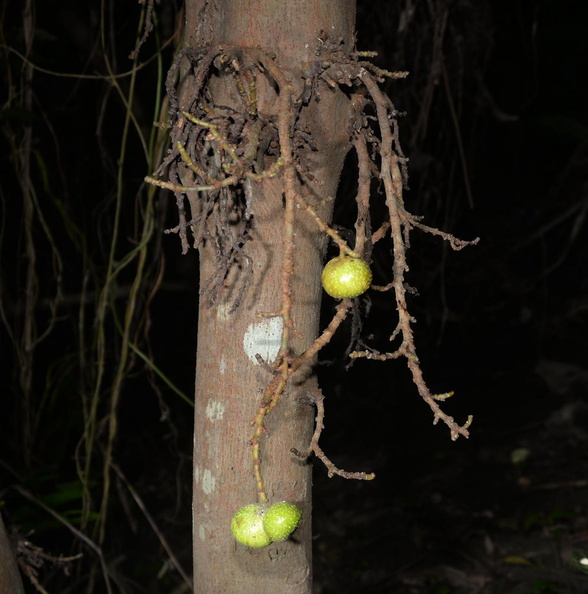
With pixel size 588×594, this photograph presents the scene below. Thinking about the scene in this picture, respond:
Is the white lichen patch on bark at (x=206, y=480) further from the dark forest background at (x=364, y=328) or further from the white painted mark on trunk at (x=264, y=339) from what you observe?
the dark forest background at (x=364, y=328)

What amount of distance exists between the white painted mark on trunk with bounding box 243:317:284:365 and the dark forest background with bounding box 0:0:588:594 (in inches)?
25.7

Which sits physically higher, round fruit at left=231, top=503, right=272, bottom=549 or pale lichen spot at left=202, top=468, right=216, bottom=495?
round fruit at left=231, top=503, right=272, bottom=549

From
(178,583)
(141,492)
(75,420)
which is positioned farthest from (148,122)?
(178,583)

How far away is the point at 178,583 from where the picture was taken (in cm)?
287

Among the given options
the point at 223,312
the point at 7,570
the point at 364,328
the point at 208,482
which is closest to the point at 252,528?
the point at 208,482

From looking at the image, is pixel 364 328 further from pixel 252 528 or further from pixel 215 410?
pixel 252 528

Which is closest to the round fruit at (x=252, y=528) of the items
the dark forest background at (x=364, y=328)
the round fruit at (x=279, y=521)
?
the round fruit at (x=279, y=521)

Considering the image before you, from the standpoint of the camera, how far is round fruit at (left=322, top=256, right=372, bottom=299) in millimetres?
900

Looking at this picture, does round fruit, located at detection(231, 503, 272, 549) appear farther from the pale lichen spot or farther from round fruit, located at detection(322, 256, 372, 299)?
round fruit, located at detection(322, 256, 372, 299)

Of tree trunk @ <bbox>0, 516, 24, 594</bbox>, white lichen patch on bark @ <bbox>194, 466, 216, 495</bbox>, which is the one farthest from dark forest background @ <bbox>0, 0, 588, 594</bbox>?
white lichen patch on bark @ <bbox>194, 466, 216, 495</bbox>

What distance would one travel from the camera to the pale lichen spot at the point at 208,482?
1.22 meters

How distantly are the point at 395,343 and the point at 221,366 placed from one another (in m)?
3.03

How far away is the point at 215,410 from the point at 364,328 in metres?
0.70

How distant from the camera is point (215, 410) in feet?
3.95
